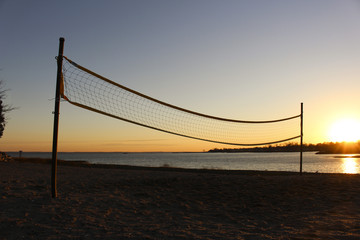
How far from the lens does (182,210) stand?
5676 mm

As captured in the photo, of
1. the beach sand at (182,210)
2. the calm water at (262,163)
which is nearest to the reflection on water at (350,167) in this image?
the calm water at (262,163)

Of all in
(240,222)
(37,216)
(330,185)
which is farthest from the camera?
(330,185)

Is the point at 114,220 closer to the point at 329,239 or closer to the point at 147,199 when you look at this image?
the point at 147,199

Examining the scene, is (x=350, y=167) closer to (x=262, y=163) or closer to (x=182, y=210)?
(x=262, y=163)

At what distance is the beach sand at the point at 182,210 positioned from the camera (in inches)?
161

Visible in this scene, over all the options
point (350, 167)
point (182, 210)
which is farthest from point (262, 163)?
point (182, 210)

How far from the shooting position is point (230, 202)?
20.9ft

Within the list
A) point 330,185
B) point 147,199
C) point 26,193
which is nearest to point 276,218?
point 147,199

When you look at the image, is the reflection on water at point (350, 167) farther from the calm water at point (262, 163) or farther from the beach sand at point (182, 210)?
the beach sand at point (182, 210)

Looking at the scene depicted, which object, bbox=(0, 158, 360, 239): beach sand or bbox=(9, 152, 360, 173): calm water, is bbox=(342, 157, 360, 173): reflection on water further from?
bbox=(0, 158, 360, 239): beach sand

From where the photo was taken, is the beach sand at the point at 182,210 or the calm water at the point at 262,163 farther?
the calm water at the point at 262,163

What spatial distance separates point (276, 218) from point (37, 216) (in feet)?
13.4

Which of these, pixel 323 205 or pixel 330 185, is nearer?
pixel 323 205

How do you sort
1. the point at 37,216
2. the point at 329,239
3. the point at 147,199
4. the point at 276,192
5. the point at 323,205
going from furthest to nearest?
the point at 276,192
the point at 147,199
the point at 323,205
the point at 37,216
the point at 329,239
